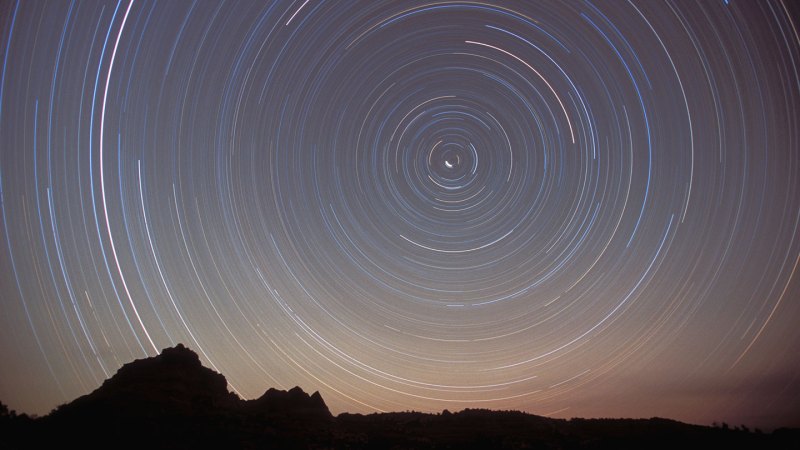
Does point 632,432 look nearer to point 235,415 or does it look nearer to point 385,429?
point 385,429

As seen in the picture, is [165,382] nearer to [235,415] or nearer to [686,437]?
[235,415]

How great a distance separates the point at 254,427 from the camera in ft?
82.2

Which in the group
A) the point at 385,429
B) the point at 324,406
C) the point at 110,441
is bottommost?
the point at 110,441

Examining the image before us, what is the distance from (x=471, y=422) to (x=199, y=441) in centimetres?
1755

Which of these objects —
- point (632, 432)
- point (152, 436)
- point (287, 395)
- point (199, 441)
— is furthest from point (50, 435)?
point (632, 432)

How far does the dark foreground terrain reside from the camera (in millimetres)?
22156

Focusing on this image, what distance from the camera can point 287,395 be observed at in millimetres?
34844

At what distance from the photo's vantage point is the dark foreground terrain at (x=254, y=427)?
72.7ft

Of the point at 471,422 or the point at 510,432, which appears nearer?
the point at 510,432

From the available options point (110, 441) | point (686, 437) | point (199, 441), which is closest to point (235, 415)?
point (199, 441)

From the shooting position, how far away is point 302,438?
24.3 m

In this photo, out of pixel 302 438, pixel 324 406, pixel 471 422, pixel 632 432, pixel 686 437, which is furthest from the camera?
pixel 324 406

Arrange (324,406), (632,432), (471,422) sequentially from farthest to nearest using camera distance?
(324,406)
(471,422)
(632,432)

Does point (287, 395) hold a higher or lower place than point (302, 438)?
higher
